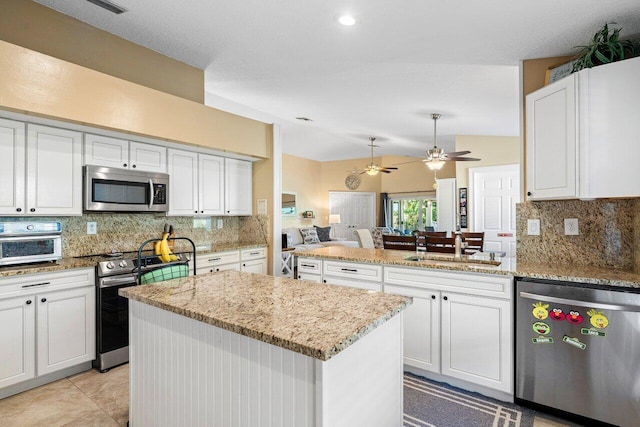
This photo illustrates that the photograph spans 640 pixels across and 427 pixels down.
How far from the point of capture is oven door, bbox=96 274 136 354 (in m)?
2.79

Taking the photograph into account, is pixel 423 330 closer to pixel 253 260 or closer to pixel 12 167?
pixel 253 260

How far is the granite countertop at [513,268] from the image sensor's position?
6.55 feet

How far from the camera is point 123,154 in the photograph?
10.8 feet

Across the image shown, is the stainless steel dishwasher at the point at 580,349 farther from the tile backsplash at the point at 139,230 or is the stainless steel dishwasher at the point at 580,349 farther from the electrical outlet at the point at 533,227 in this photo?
the tile backsplash at the point at 139,230

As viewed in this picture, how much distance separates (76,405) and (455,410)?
2576mm

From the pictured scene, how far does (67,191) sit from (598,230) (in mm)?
4228

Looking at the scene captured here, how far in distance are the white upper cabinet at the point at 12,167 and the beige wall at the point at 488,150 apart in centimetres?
622

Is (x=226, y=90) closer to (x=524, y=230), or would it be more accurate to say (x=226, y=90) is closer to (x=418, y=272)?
(x=418, y=272)

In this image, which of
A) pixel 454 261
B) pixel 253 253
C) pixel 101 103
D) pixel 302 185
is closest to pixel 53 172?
pixel 101 103

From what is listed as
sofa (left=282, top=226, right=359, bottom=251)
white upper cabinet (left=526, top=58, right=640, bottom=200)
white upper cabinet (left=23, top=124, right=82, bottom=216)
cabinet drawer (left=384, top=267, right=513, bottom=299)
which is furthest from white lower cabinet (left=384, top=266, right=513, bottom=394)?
sofa (left=282, top=226, right=359, bottom=251)

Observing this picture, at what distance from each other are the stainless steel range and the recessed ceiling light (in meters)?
2.39

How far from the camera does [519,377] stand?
Answer: 88.3 inches

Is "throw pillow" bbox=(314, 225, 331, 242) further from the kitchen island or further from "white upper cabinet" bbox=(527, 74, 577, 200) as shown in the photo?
the kitchen island

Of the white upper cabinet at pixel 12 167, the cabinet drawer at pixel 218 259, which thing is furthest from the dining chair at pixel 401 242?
the white upper cabinet at pixel 12 167
